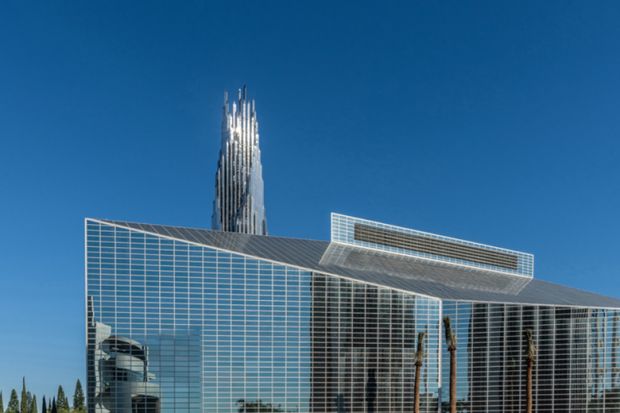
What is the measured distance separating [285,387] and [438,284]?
1160 inches

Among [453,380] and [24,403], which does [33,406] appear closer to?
[24,403]

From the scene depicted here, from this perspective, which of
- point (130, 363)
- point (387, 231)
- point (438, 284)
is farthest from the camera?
point (387, 231)

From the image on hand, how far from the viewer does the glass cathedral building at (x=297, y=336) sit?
67.9 meters

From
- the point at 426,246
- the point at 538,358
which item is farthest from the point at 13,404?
the point at 538,358

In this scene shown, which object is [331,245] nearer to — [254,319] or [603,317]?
[254,319]

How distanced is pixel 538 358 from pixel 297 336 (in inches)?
1367

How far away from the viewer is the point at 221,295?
70938 mm

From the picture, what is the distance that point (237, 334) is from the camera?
231ft

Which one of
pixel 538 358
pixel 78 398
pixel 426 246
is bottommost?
pixel 78 398

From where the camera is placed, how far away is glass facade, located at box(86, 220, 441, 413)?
67.5 m

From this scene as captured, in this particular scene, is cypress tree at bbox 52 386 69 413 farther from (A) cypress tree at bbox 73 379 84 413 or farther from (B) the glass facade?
(B) the glass facade

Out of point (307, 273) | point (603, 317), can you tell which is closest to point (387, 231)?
point (307, 273)

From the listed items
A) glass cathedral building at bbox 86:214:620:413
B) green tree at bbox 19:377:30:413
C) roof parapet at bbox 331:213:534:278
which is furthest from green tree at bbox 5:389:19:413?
roof parapet at bbox 331:213:534:278

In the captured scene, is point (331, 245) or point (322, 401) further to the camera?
point (331, 245)
